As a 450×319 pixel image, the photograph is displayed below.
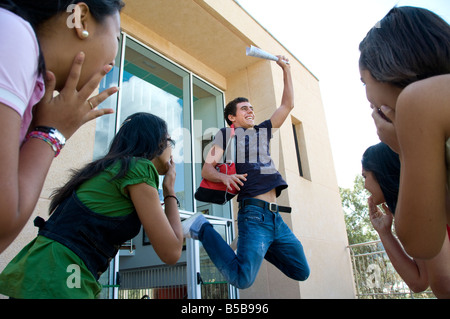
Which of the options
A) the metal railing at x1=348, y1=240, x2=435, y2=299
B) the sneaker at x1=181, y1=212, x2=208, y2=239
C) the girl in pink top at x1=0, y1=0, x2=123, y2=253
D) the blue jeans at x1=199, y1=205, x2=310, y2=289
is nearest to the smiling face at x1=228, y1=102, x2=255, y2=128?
the blue jeans at x1=199, y1=205, x2=310, y2=289

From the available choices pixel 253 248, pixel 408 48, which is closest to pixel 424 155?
pixel 408 48

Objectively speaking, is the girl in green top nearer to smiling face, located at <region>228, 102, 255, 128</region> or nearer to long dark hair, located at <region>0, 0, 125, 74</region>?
long dark hair, located at <region>0, 0, 125, 74</region>

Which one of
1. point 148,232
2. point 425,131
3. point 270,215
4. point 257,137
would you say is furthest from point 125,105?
point 425,131


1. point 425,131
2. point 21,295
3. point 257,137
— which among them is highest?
point 257,137

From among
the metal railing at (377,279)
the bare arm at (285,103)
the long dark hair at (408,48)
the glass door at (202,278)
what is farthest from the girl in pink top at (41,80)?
the metal railing at (377,279)

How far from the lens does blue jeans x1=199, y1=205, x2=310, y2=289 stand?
2.19m

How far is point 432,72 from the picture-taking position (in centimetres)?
97

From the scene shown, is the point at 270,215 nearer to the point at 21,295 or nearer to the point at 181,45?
the point at 21,295

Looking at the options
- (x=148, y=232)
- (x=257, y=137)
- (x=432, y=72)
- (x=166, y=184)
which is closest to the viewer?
(x=432, y=72)

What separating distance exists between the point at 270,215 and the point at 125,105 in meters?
3.22

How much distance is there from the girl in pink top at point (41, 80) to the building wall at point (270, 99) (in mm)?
4497

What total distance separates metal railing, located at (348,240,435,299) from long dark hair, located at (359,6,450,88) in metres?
6.14

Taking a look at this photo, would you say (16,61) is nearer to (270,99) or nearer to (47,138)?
(47,138)

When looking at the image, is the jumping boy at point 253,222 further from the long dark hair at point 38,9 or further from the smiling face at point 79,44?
the long dark hair at point 38,9
